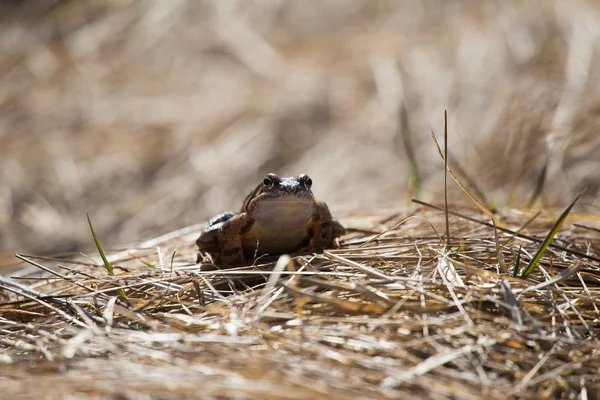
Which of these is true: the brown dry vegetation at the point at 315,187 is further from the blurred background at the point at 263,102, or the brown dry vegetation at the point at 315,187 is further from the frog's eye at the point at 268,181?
the frog's eye at the point at 268,181

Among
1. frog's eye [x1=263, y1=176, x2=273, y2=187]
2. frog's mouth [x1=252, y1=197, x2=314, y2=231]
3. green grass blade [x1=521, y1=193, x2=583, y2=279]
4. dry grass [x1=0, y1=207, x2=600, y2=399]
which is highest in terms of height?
frog's eye [x1=263, y1=176, x2=273, y2=187]

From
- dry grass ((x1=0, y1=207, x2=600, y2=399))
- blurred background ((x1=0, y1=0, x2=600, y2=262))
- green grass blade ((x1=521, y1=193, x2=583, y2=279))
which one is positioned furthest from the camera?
blurred background ((x1=0, y1=0, x2=600, y2=262))

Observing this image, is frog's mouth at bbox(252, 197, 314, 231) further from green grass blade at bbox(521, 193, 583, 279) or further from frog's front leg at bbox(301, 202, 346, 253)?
green grass blade at bbox(521, 193, 583, 279)

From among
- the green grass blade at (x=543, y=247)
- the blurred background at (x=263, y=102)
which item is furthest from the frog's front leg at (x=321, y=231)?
the blurred background at (x=263, y=102)

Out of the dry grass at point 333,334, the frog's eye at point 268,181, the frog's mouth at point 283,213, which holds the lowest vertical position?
the dry grass at point 333,334

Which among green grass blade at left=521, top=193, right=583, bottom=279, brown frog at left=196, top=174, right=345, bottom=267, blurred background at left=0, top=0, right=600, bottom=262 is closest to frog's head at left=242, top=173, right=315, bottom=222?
brown frog at left=196, top=174, right=345, bottom=267

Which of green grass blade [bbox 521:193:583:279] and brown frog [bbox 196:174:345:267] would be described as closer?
green grass blade [bbox 521:193:583:279]

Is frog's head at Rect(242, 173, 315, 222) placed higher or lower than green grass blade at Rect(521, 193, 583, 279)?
higher

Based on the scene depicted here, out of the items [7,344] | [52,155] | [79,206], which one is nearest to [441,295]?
[7,344]

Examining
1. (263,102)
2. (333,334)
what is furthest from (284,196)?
(263,102)
